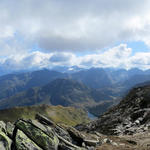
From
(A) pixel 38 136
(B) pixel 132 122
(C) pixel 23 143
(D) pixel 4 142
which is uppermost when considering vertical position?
(D) pixel 4 142

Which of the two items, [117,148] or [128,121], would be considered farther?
[128,121]

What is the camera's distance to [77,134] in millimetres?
27734

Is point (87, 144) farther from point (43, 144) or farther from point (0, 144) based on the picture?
point (0, 144)

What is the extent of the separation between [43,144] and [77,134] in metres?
8.46

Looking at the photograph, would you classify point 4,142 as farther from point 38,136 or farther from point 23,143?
point 38,136

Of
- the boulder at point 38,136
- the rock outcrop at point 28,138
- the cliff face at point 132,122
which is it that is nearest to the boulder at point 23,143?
the rock outcrop at point 28,138

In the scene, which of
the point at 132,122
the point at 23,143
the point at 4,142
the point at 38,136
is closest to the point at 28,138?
the point at 23,143

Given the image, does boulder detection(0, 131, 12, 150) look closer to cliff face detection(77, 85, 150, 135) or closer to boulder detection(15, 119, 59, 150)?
boulder detection(15, 119, 59, 150)

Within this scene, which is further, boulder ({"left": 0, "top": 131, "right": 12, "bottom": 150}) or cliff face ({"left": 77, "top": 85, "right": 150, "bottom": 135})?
cliff face ({"left": 77, "top": 85, "right": 150, "bottom": 135})

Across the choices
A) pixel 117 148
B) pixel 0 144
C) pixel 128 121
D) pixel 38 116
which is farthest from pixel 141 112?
pixel 0 144

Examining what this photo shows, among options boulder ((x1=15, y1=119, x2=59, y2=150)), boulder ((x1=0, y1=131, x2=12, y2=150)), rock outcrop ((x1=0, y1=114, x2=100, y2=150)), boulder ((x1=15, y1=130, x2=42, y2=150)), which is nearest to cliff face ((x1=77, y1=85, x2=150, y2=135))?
rock outcrop ((x1=0, y1=114, x2=100, y2=150))

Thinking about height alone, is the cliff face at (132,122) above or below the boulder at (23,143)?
below

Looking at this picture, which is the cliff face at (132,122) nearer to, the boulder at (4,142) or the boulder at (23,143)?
the boulder at (23,143)

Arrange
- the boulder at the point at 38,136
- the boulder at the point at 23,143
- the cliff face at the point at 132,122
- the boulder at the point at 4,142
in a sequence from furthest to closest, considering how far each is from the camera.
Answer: the cliff face at the point at 132,122 < the boulder at the point at 38,136 < the boulder at the point at 23,143 < the boulder at the point at 4,142
